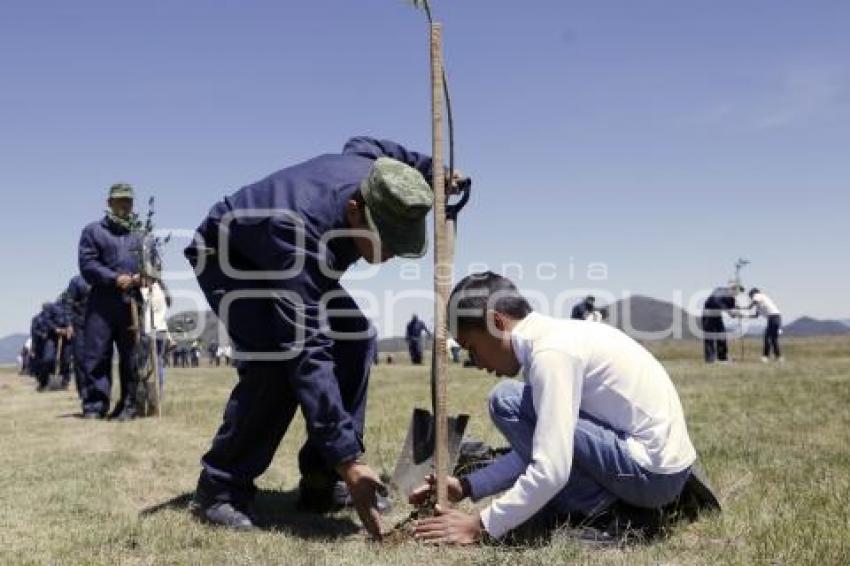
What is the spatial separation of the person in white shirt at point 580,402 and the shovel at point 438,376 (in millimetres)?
223

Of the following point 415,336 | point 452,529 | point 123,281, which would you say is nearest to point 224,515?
point 452,529

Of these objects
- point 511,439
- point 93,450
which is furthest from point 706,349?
point 511,439

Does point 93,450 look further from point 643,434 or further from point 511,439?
point 643,434

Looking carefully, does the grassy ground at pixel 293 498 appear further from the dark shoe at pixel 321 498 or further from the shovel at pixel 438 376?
the shovel at pixel 438 376

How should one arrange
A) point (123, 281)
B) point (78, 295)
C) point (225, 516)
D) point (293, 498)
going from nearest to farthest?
point (225, 516) → point (293, 498) → point (123, 281) → point (78, 295)

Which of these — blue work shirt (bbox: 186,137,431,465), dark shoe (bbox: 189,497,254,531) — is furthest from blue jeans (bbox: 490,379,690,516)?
dark shoe (bbox: 189,497,254,531)

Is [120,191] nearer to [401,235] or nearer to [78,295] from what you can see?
[401,235]

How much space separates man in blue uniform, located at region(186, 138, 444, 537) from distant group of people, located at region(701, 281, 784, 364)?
18.6m

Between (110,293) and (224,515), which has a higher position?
(110,293)

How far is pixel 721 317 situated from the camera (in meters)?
22.0

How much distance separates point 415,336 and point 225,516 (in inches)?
1114

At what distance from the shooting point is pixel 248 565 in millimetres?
3502

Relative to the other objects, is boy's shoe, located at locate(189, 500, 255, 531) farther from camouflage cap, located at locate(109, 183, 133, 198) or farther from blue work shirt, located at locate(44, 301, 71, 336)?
blue work shirt, located at locate(44, 301, 71, 336)

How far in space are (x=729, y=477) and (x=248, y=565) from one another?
3003 millimetres
